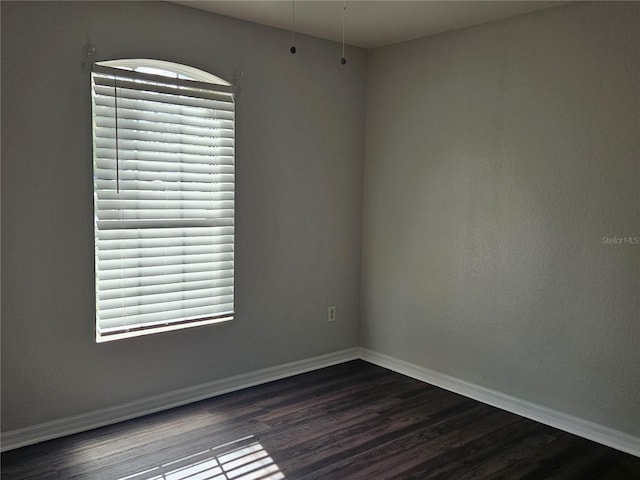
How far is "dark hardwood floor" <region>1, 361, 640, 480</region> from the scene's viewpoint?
261 cm

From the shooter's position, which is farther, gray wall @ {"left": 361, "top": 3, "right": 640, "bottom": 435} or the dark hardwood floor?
gray wall @ {"left": 361, "top": 3, "right": 640, "bottom": 435}

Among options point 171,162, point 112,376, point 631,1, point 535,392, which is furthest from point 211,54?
point 535,392

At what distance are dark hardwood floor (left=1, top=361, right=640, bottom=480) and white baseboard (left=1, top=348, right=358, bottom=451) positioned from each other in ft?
0.18

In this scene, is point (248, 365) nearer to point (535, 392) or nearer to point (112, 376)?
point (112, 376)

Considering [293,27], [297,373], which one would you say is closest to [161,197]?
[293,27]

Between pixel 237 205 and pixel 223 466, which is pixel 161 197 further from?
pixel 223 466

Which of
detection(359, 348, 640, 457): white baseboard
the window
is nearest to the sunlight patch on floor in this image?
A: the window

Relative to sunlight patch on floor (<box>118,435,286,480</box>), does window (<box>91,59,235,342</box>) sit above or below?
above

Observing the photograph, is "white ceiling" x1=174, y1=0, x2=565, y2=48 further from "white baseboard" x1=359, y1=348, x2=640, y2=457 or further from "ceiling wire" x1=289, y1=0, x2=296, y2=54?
"white baseboard" x1=359, y1=348, x2=640, y2=457

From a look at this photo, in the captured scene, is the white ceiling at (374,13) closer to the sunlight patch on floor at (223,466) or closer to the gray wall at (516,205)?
the gray wall at (516,205)

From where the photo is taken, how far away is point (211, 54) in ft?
10.9

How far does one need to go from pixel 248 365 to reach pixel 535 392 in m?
1.80

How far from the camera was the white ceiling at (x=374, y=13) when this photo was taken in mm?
3064

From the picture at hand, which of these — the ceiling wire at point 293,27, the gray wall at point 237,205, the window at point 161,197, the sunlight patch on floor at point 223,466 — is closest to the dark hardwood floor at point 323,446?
the sunlight patch on floor at point 223,466
